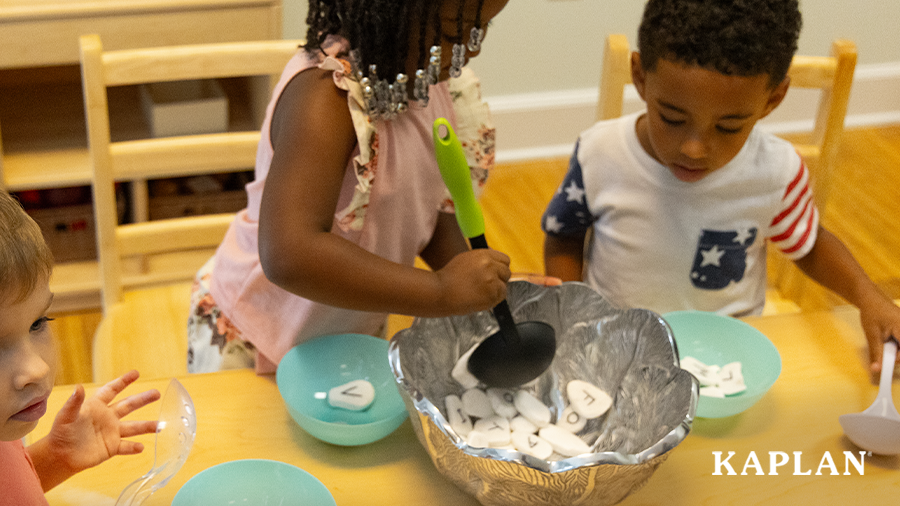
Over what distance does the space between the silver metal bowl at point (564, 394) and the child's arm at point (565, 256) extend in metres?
0.28

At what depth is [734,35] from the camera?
83cm

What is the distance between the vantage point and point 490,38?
7.65 feet

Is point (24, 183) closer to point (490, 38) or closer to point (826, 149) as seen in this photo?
point (490, 38)

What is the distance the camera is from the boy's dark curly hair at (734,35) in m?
0.83

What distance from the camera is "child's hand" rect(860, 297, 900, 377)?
2.84ft

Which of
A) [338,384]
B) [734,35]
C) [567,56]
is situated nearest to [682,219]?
[734,35]

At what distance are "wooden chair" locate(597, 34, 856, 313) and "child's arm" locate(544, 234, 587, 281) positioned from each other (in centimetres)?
21

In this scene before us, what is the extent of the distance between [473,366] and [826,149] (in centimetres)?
70

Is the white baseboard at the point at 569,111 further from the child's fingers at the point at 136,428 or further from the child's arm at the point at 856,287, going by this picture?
the child's fingers at the point at 136,428

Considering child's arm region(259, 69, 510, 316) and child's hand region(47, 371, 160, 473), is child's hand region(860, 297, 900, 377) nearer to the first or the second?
child's arm region(259, 69, 510, 316)

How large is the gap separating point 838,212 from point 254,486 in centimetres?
214

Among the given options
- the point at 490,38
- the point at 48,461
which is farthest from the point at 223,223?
the point at 490,38

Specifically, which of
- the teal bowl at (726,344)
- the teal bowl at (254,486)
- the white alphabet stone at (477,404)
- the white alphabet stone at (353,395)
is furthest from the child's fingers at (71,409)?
the teal bowl at (726,344)

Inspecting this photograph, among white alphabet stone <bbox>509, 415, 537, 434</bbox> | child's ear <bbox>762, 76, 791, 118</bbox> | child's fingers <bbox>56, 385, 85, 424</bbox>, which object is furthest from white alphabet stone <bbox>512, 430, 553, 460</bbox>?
child's ear <bbox>762, 76, 791, 118</bbox>
